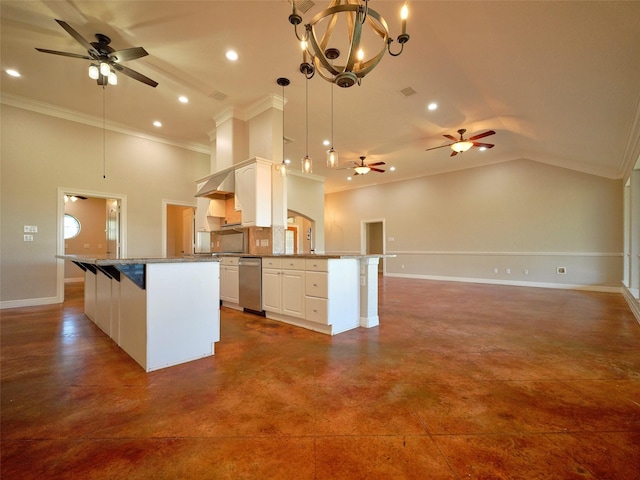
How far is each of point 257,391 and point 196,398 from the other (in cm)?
40

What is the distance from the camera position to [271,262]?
3873 millimetres

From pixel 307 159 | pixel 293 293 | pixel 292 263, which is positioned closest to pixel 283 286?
pixel 293 293

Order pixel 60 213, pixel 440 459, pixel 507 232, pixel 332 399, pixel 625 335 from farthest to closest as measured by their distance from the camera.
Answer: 1. pixel 507 232
2. pixel 60 213
3. pixel 625 335
4. pixel 332 399
5. pixel 440 459

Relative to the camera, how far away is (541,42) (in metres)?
2.93

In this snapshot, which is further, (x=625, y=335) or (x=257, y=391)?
(x=625, y=335)

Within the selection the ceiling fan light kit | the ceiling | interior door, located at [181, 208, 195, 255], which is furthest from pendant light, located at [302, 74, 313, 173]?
interior door, located at [181, 208, 195, 255]

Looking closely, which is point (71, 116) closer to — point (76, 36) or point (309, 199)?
point (76, 36)

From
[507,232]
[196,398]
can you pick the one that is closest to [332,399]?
[196,398]

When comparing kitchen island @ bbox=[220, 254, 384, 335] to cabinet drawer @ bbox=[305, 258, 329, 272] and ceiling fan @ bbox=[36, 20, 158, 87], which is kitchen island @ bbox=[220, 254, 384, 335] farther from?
ceiling fan @ bbox=[36, 20, 158, 87]

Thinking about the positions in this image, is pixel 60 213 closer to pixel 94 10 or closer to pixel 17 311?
pixel 17 311

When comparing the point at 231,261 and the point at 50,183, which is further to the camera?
the point at 50,183

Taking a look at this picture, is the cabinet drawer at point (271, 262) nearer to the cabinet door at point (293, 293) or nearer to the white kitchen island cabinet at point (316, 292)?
the white kitchen island cabinet at point (316, 292)

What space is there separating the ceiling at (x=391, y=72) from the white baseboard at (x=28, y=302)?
3324 mm

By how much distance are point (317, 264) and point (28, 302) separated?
17.2 ft
